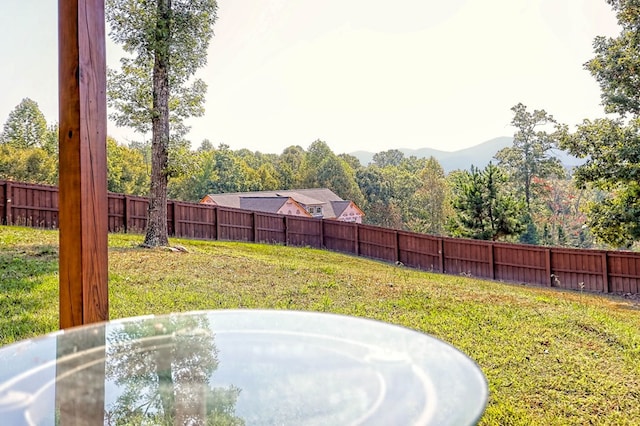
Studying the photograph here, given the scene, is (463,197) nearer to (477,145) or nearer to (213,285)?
(213,285)

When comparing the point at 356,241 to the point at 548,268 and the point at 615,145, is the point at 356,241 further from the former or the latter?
the point at 615,145

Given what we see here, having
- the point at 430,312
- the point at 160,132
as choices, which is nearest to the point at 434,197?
the point at 160,132

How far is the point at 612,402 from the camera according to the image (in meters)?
2.85

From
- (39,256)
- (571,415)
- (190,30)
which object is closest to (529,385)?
(571,415)

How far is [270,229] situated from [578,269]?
845 centimetres

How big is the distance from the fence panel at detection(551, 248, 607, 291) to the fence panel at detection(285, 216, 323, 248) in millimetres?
6957

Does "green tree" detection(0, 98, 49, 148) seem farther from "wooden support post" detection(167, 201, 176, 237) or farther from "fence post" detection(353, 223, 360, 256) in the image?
"fence post" detection(353, 223, 360, 256)

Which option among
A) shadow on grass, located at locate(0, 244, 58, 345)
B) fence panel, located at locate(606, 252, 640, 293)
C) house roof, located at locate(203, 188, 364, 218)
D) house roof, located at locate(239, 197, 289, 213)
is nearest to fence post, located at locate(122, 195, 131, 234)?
shadow on grass, located at locate(0, 244, 58, 345)

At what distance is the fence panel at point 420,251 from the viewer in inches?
487

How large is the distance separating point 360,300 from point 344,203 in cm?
2350

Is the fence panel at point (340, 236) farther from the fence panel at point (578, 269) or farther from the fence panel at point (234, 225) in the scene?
the fence panel at point (578, 269)

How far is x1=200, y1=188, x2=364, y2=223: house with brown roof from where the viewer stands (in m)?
23.1

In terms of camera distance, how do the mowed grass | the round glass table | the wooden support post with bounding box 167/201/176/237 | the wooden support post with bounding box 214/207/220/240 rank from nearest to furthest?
1. the round glass table
2. the mowed grass
3. the wooden support post with bounding box 167/201/176/237
4. the wooden support post with bounding box 214/207/220/240

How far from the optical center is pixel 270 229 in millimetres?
14031
